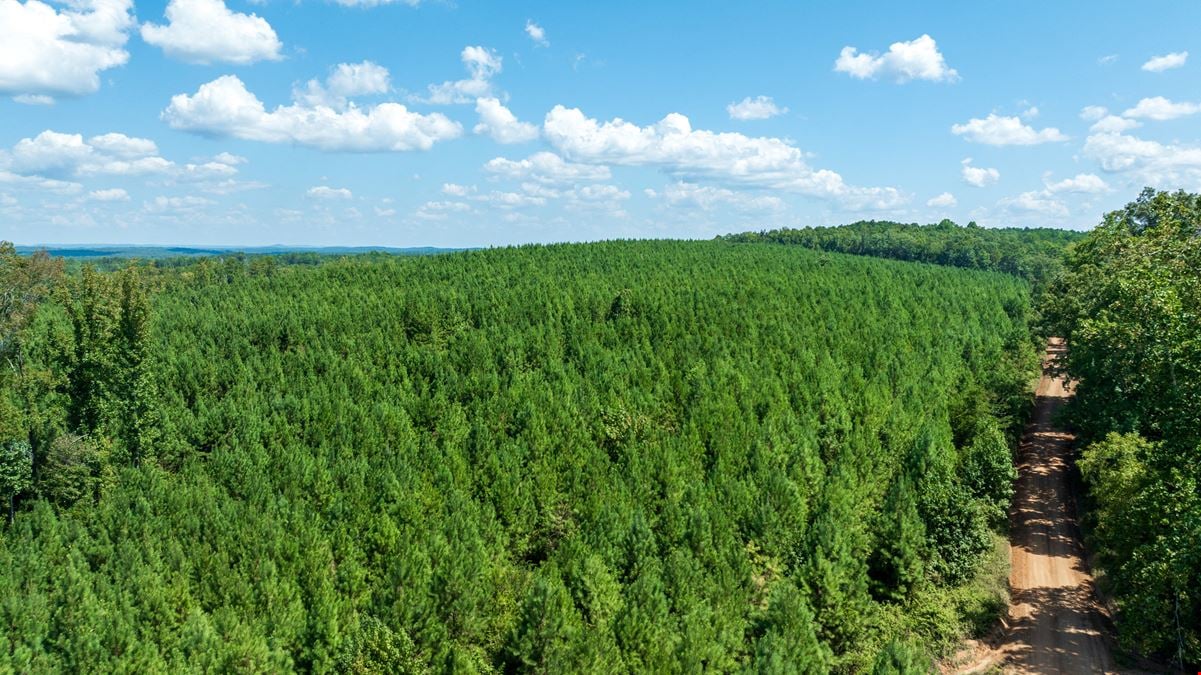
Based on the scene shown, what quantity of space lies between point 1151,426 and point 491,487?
43.3 meters

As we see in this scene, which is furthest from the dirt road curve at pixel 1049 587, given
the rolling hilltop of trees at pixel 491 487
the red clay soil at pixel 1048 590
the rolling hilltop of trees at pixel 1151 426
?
the rolling hilltop of trees at pixel 491 487

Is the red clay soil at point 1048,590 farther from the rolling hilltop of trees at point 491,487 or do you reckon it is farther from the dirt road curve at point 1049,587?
the rolling hilltop of trees at point 491,487

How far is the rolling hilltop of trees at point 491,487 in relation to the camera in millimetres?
33094

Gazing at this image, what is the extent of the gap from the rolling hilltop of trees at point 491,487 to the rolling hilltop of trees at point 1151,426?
8.26 meters

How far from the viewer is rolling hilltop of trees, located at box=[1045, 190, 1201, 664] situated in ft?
103

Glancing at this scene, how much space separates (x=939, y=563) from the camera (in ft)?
152

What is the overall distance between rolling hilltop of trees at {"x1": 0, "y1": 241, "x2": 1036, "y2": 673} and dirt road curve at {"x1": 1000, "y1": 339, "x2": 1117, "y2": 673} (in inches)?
107

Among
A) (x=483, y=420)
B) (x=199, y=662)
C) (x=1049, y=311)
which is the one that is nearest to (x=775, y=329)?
(x=1049, y=311)

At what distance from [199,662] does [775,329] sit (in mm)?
74211

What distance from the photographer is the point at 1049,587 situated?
4828cm

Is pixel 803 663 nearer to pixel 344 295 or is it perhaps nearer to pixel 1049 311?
pixel 1049 311

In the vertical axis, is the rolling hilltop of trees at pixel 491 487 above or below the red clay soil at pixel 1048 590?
above

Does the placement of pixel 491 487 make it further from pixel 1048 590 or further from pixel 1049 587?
pixel 1049 587

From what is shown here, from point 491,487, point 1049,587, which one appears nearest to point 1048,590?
point 1049,587
